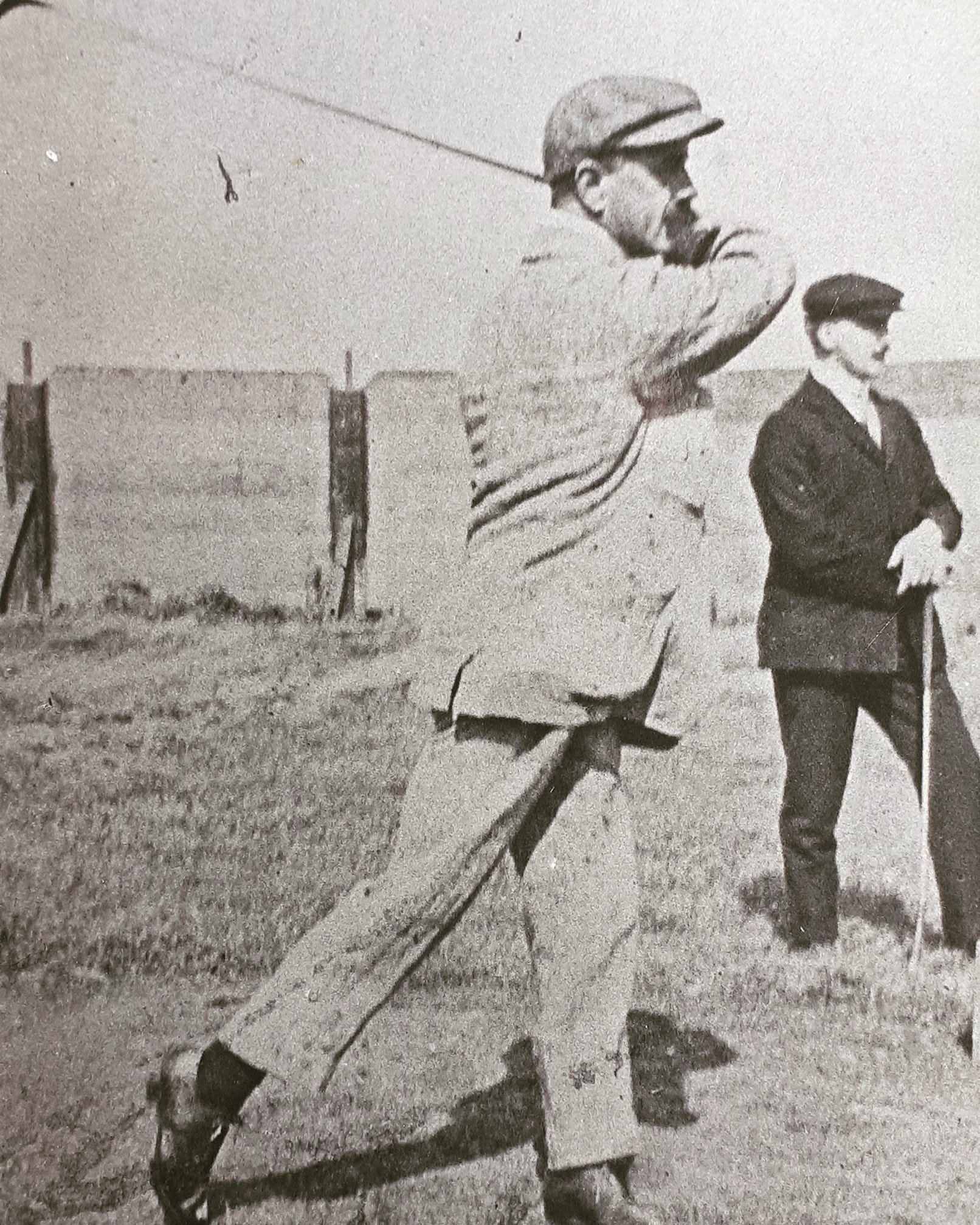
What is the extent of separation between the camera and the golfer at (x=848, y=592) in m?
2.76

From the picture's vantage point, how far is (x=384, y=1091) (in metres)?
2.62

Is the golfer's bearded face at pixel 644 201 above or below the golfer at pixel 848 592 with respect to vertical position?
above

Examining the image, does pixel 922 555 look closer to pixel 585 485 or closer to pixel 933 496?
pixel 933 496

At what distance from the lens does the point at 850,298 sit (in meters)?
2.76

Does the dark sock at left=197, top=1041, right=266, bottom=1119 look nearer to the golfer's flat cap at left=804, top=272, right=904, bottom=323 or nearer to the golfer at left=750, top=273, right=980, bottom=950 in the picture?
the golfer at left=750, top=273, right=980, bottom=950

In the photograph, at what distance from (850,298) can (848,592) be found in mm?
663

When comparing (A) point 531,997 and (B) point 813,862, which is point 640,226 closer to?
(B) point 813,862

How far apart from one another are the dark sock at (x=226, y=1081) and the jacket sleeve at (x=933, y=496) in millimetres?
1905

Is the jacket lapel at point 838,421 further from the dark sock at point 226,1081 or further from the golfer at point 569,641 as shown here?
the dark sock at point 226,1081

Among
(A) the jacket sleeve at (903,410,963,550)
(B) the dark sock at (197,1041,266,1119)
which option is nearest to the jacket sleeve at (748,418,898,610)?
(A) the jacket sleeve at (903,410,963,550)

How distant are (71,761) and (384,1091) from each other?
0.98 metres

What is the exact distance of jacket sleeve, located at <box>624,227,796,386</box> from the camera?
2.60 meters

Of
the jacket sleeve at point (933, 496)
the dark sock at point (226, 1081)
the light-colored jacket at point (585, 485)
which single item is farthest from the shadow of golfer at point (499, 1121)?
the jacket sleeve at point (933, 496)

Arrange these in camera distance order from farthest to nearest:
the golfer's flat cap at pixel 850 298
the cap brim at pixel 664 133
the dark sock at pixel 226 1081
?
the golfer's flat cap at pixel 850 298, the cap brim at pixel 664 133, the dark sock at pixel 226 1081
